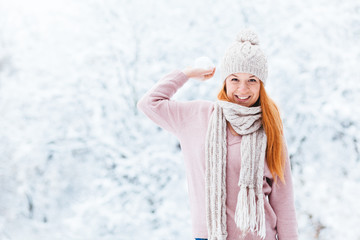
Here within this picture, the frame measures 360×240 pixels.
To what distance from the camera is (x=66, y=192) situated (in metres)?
2.71

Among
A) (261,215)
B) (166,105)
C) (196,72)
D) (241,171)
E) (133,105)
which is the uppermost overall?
(133,105)

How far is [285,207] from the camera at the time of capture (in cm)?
119

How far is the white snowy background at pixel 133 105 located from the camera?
2570mm

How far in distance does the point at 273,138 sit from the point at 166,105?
12.6 inches

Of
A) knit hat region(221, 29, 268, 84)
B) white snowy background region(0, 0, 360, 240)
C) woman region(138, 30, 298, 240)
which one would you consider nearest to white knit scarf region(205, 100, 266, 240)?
woman region(138, 30, 298, 240)

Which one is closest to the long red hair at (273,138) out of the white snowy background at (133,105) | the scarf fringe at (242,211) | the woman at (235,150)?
the woman at (235,150)

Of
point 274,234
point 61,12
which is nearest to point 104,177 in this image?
→ point 61,12

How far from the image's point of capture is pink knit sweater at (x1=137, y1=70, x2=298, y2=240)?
3.75ft

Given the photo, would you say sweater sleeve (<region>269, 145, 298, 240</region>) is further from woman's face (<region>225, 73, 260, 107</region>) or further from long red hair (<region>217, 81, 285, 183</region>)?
woman's face (<region>225, 73, 260, 107</region>)

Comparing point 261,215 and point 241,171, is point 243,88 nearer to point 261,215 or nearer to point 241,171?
point 241,171

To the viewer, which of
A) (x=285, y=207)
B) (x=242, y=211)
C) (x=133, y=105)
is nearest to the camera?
(x=242, y=211)

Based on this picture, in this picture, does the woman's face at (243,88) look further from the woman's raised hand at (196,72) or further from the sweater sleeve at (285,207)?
the sweater sleeve at (285,207)

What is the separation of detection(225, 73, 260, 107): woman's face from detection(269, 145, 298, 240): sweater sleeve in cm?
20

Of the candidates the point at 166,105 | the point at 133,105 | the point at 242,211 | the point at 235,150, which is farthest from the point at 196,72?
the point at 133,105
